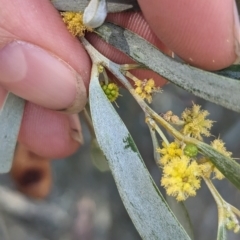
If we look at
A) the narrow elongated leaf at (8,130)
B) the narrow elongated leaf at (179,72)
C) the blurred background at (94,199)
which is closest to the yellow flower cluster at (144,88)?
the narrow elongated leaf at (179,72)

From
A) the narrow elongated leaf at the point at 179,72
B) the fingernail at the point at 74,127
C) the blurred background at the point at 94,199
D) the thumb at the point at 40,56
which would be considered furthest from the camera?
the blurred background at the point at 94,199

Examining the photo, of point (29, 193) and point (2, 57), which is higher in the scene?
point (2, 57)

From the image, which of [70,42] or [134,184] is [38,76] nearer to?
[70,42]

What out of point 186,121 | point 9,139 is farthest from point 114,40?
point 9,139

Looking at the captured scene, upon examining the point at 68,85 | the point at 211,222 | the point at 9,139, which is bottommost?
the point at 211,222

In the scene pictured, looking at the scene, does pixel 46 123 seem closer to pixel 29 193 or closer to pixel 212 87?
pixel 29 193

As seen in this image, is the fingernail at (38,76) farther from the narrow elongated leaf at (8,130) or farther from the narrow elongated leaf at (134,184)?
the narrow elongated leaf at (134,184)
